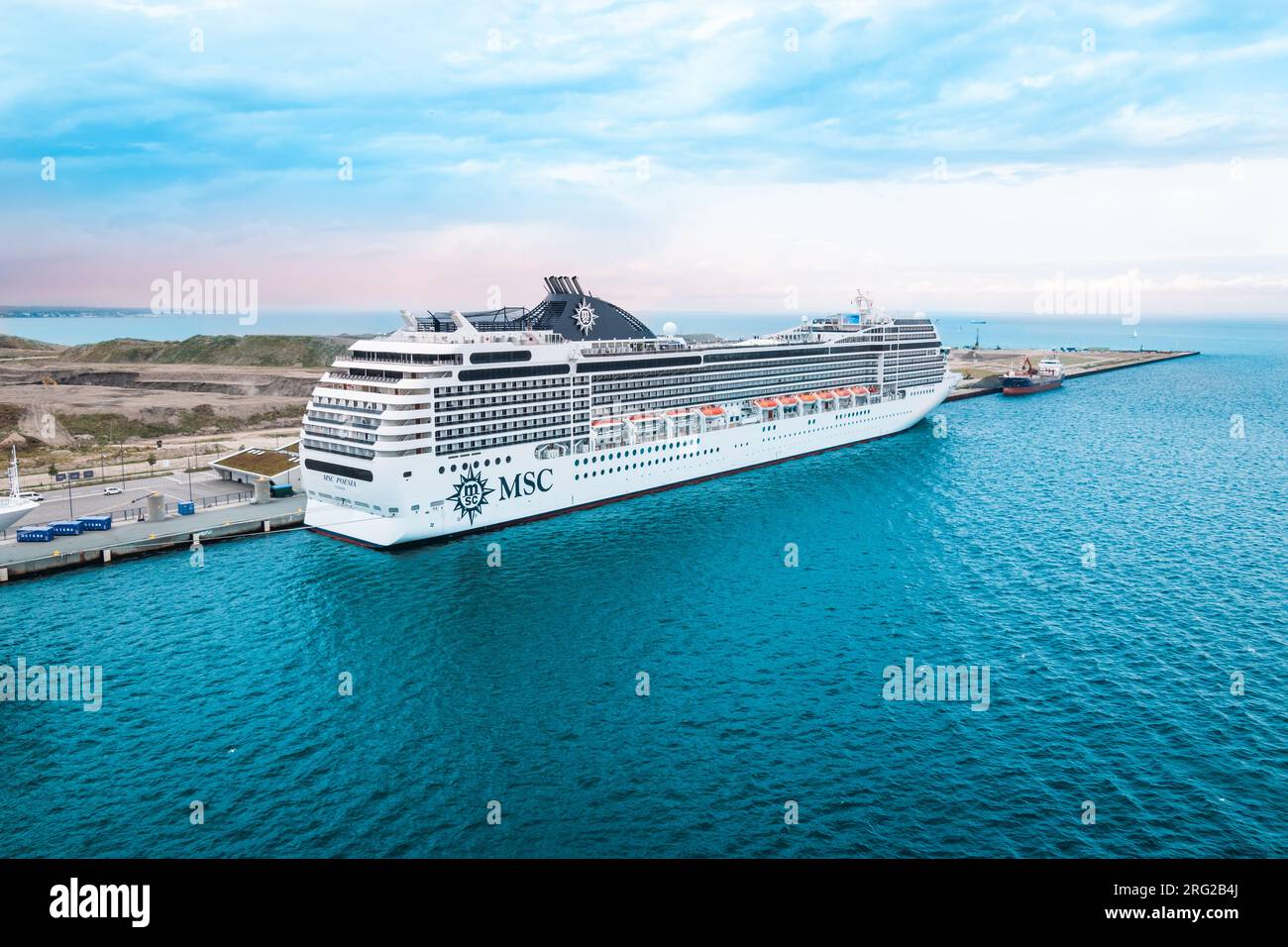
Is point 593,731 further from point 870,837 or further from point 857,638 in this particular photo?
point 857,638

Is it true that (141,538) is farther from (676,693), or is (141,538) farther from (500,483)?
(676,693)

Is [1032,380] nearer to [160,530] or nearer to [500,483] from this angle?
[500,483]

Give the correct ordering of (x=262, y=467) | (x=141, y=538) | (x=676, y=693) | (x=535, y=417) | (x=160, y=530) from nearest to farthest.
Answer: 1. (x=676, y=693)
2. (x=141, y=538)
3. (x=160, y=530)
4. (x=535, y=417)
5. (x=262, y=467)

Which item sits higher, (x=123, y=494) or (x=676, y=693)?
(x=123, y=494)

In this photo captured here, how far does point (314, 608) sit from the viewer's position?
45.2 metres

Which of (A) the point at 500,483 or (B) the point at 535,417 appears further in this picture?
(B) the point at 535,417

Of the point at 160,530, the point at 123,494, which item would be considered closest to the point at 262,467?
the point at 123,494

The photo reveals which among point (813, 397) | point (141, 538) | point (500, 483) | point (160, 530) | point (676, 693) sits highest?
point (813, 397)

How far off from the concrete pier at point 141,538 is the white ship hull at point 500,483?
499 cm

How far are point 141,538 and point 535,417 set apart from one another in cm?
2906

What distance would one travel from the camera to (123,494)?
67188 millimetres

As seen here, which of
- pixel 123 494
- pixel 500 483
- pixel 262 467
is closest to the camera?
pixel 500 483
